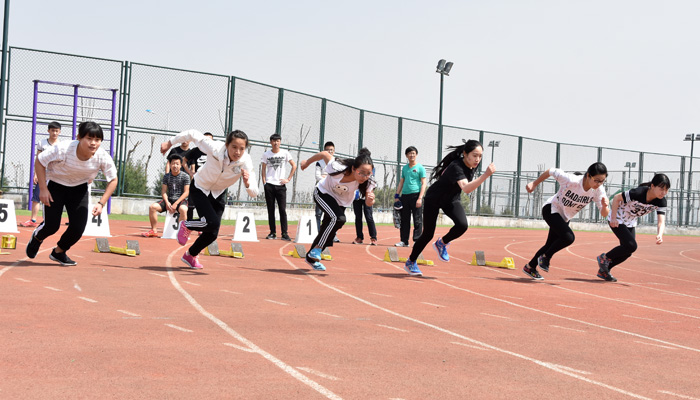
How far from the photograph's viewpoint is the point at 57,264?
8.65 m

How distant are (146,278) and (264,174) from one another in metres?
6.63

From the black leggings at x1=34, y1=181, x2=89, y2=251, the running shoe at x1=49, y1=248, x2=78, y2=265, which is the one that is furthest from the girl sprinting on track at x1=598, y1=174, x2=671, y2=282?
the running shoe at x1=49, y1=248, x2=78, y2=265

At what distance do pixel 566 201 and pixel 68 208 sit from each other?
6.70 metres

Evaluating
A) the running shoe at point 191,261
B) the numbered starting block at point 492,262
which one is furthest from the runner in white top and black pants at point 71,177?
the numbered starting block at point 492,262

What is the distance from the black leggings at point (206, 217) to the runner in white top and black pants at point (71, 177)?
104cm

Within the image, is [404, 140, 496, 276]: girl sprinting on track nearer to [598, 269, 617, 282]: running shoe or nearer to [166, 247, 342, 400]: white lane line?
[598, 269, 617, 282]: running shoe

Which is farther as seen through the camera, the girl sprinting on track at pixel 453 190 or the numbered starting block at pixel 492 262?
the numbered starting block at pixel 492 262

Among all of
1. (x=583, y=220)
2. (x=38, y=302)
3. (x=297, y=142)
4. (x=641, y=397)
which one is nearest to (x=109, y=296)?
(x=38, y=302)

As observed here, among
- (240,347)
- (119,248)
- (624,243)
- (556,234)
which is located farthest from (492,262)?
(240,347)

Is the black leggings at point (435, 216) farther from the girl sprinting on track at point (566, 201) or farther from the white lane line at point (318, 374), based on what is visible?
the white lane line at point (318, 374)

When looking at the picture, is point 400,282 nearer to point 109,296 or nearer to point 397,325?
point 397,325

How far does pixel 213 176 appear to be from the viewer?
855cm

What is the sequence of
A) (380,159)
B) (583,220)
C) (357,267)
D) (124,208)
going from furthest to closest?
(583,220) → (380,159) → (124,208) → (357,267)

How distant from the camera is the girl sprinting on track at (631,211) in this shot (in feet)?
32.5
